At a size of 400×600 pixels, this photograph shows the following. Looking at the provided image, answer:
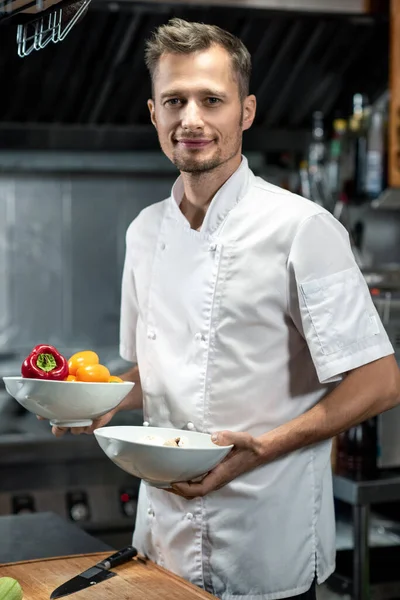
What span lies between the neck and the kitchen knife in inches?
22.6

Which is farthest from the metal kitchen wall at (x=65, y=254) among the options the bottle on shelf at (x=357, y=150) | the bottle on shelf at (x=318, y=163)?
the bottle on shelf at (x=357, y=150)

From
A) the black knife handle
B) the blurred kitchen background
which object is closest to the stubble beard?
the black knife handle

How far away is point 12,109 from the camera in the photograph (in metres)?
3.21

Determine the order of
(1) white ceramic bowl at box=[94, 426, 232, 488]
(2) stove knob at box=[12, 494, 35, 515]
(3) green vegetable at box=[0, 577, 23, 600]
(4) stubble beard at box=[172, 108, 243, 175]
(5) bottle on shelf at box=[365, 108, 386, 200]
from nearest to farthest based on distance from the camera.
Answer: (3) green vegetable at box=[0, 577, 23, 600] < (1) white ceramic bowl at box=[94, 426, 232, 488] < (4) stubble beard at box=[172, 108, 243, 175] < (2) stove knob at box=[12, 494, 35, 515] < (5) bottle on shelf at box=[365, 108, 386, 200]

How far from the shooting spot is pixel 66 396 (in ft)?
4.68

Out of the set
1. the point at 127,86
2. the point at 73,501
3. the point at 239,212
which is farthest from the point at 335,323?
the point at 127,86

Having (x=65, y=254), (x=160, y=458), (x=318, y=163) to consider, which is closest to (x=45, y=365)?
(x=160, y=458)

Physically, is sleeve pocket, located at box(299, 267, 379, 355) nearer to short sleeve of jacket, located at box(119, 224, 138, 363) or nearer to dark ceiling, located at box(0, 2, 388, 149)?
short sleeve of jacket, located at box(119, 224, 138, 363)

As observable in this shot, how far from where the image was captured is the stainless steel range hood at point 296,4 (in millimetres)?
2965

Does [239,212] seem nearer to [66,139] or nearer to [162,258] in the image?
[162,258]

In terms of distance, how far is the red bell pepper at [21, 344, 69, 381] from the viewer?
1.47 meters

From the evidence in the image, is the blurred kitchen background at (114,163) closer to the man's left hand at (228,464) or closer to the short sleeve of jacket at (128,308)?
the short sleeve of jacket at (128,308)

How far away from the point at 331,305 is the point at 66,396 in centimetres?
43

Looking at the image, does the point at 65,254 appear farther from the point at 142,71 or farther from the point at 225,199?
the point at 225,199
